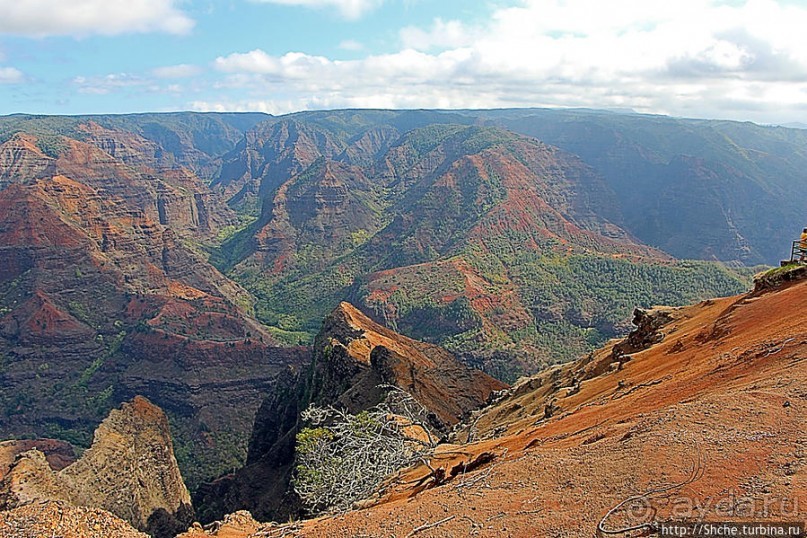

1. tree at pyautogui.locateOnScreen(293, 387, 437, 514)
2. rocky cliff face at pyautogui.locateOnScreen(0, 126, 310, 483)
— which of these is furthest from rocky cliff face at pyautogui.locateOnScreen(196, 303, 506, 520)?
rocky cliff face at pyautogui.locateOnScreen(0, 126, 310, 483)

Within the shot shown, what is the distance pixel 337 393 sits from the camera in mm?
44812

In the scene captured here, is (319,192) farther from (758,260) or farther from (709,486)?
(709,486)

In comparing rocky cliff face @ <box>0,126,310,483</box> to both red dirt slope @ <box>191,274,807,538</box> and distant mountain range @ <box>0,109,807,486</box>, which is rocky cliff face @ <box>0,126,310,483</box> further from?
red dirt slope @ <box>191,274,807,538</box>

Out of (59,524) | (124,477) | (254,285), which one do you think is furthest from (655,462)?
(254,285)

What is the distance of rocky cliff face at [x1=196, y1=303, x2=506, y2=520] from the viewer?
3856 centimetres

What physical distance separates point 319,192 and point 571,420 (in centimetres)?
17418

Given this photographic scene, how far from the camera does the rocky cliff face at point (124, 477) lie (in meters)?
32.8

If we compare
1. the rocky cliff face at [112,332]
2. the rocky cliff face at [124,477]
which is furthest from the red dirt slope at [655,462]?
the rocky cliff face at [112,332]

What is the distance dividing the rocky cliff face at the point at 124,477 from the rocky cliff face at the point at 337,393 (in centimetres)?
355

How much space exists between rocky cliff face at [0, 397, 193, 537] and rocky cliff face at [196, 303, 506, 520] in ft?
11.7

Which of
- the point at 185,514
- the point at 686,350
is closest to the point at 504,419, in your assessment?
the point at 686,350

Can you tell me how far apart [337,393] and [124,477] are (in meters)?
16.1

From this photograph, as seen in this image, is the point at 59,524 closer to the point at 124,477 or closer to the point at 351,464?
the point at 351,464

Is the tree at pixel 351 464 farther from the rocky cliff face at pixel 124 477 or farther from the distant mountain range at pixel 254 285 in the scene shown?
the distant mountain range at pixel 254 285
